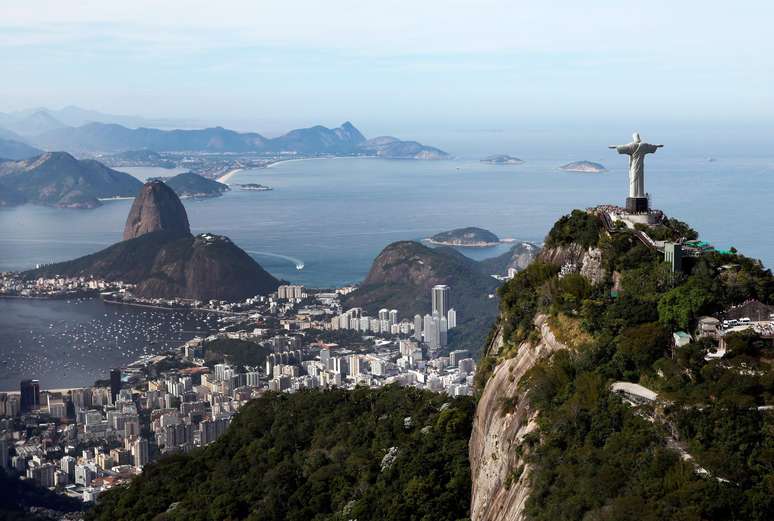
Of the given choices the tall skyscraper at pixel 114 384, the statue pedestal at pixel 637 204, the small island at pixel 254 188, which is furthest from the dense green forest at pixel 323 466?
the small island at pixel 254 188

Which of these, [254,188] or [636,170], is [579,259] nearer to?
[636,170]

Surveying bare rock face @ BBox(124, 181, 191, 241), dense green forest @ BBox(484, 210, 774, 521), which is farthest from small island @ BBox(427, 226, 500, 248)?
dense green forest @ BBox(484, 210, 774, 521)

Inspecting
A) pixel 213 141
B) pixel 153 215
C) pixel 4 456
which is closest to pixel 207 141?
pixel 213 141

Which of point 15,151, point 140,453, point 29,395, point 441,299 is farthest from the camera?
point 15,151

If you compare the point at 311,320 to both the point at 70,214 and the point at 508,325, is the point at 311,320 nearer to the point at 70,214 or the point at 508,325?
the point at 508,325

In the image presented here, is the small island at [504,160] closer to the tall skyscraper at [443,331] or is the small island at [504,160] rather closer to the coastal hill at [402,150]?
the coastal hill at [402,150]

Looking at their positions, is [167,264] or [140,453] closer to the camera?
[140,453]
